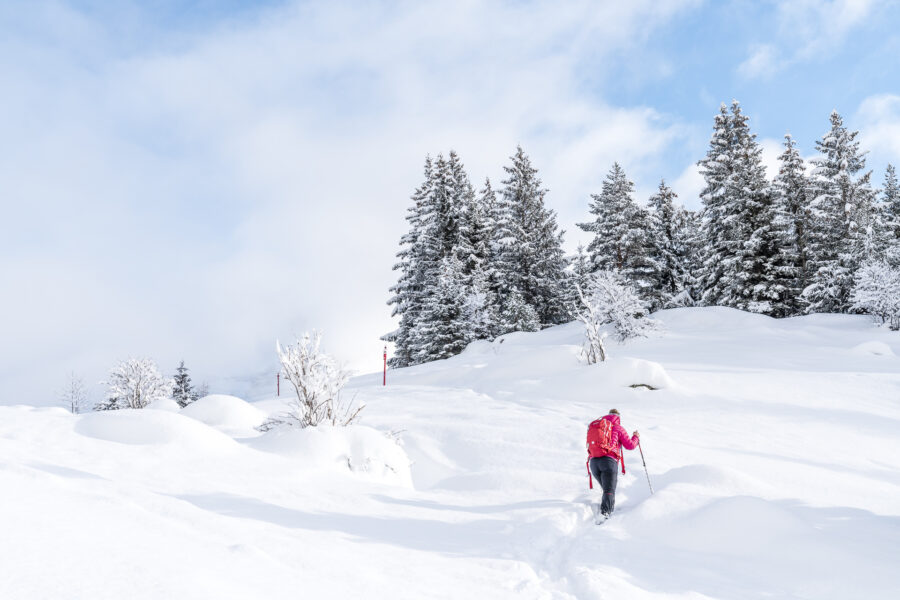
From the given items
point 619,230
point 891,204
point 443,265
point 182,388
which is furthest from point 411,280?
point 891,204

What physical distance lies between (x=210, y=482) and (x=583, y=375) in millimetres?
9642

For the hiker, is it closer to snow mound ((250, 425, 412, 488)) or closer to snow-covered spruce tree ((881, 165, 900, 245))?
snow mound ((250, 425, 412, 488))

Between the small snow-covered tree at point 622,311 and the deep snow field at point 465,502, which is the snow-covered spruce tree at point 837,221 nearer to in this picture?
the small snow-covered tree at point 622,311

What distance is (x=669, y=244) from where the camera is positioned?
112ft

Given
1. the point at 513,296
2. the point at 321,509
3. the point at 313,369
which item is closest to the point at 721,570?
the point at 321,509

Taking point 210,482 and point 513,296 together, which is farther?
point 513,296

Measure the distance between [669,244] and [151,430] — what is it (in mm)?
34467

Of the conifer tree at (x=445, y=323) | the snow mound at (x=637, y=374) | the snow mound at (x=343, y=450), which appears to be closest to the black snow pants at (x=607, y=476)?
the snow mound at (x=343, y=450)

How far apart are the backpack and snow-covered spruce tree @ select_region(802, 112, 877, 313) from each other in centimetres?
2589

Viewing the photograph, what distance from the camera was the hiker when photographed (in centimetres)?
Answer: 595

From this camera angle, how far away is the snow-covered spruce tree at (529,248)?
113 ft

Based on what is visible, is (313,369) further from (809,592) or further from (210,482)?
(809,592)

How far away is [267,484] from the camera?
5336 mm

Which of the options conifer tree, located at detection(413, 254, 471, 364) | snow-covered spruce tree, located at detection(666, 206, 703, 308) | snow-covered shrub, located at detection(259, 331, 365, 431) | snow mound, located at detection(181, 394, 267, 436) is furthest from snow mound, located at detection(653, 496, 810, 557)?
snow-covered spruce tree, located at detection(666, 206, 703, 308)
